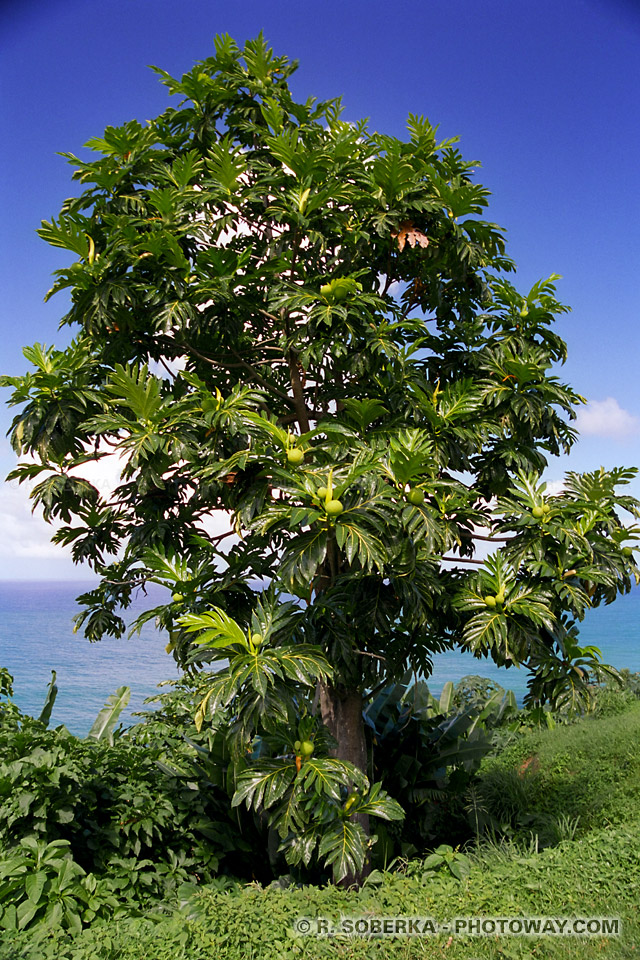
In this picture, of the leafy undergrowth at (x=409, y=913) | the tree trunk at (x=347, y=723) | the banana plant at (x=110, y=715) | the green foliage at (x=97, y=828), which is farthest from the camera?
the banana plant at (x=110, y=715)

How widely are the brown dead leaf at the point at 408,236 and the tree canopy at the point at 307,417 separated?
14 mm

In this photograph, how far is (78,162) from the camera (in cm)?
406

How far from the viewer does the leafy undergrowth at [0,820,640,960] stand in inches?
109

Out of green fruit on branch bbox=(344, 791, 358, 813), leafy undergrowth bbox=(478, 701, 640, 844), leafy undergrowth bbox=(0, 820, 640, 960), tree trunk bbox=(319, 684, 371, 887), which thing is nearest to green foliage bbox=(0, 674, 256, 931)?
leafy undergrowth bbox=(0, 820, 640, 960)

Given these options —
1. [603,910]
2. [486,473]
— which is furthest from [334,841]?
[486,473]

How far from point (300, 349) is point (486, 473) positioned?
1316 mm

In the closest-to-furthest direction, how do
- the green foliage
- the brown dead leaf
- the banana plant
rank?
1. the green foliage
2. the brown dead leaf
3. the banana plant

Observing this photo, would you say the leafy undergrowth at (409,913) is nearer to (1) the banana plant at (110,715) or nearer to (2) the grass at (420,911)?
(2) the grass at (420,911)

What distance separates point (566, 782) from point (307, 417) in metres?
3.56

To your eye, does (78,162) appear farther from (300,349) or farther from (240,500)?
(240,500)

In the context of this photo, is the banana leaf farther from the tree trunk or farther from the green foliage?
the tree trunk

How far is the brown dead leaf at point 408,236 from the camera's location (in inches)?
153

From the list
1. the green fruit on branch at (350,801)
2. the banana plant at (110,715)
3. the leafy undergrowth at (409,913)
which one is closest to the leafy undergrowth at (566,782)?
the leafy undergrowth at (409,913)

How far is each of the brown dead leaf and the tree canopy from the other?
0.01 metres
